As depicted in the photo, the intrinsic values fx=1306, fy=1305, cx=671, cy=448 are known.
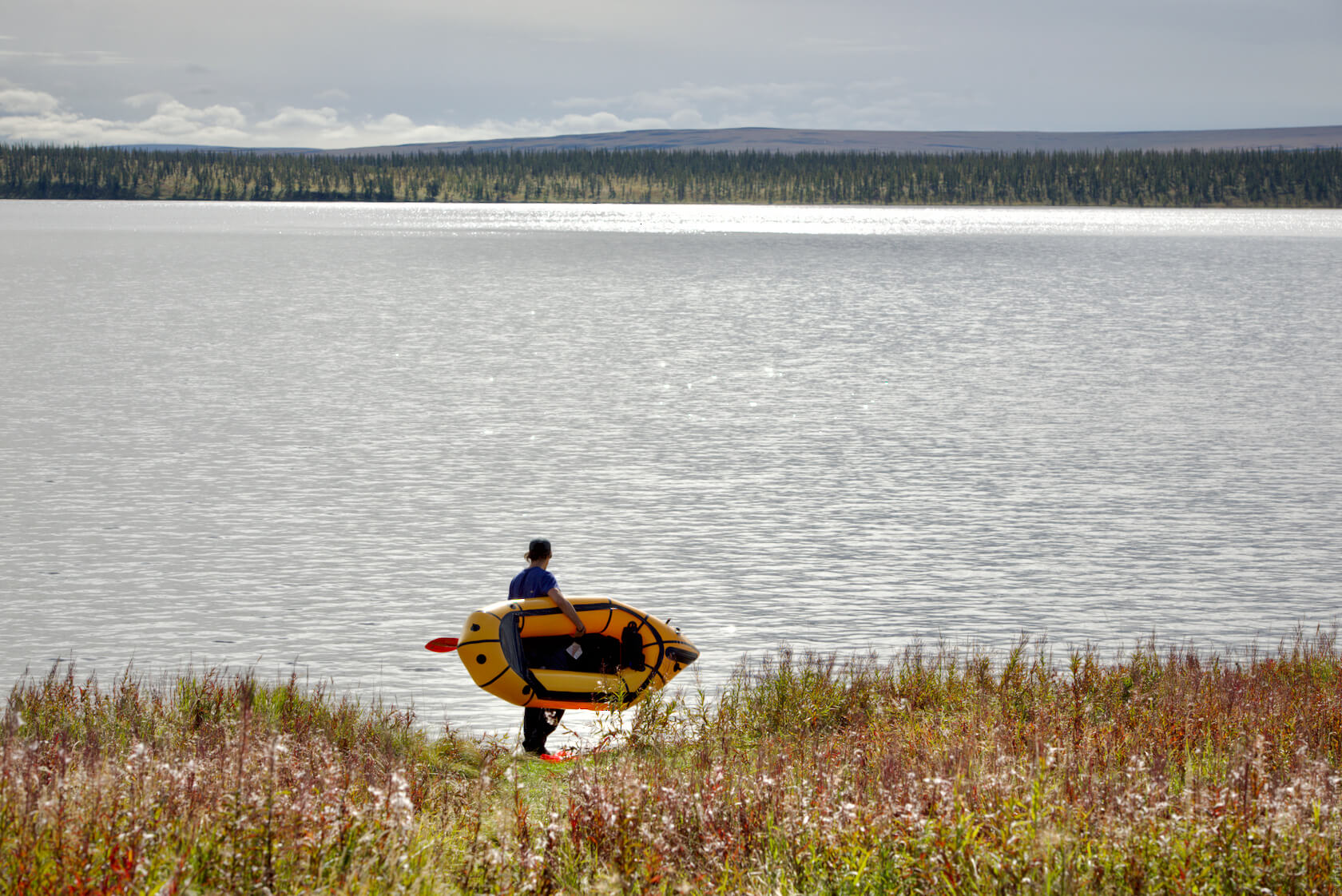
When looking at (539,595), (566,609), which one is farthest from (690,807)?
(539,595)

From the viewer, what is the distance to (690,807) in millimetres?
7164

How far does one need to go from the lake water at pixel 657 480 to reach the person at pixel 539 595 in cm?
74

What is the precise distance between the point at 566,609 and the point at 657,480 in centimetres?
1234

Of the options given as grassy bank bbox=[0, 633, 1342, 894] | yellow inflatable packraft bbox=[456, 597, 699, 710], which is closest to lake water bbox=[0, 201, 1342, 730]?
yellow inflatable packraft bbox=[456, 597, 699, 710]

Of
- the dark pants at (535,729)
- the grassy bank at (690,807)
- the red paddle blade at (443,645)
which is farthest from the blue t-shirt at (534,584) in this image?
the grassy bank at (690,807)

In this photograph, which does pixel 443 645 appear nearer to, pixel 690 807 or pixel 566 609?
pixel 566 609

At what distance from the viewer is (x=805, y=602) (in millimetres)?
15766

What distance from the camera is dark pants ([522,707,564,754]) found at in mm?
10922

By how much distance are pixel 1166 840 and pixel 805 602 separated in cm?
979

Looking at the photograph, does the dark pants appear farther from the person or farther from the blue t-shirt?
the blue t-shirt

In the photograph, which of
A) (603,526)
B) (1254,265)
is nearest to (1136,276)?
(1254,265)

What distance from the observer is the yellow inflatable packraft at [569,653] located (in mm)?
11117

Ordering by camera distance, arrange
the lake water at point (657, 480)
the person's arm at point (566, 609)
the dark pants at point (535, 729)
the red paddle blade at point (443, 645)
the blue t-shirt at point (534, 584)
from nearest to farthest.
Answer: the dark pants at point (535, 729) → the person's arm at point (566, 609) → the blue t-shirt at point (534, 584) → the red paddle blade at point (443, 645) → the lake water at point (657, 480)

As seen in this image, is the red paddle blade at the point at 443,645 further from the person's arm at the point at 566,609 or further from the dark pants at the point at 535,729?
the person's arm at the point at 566,609
